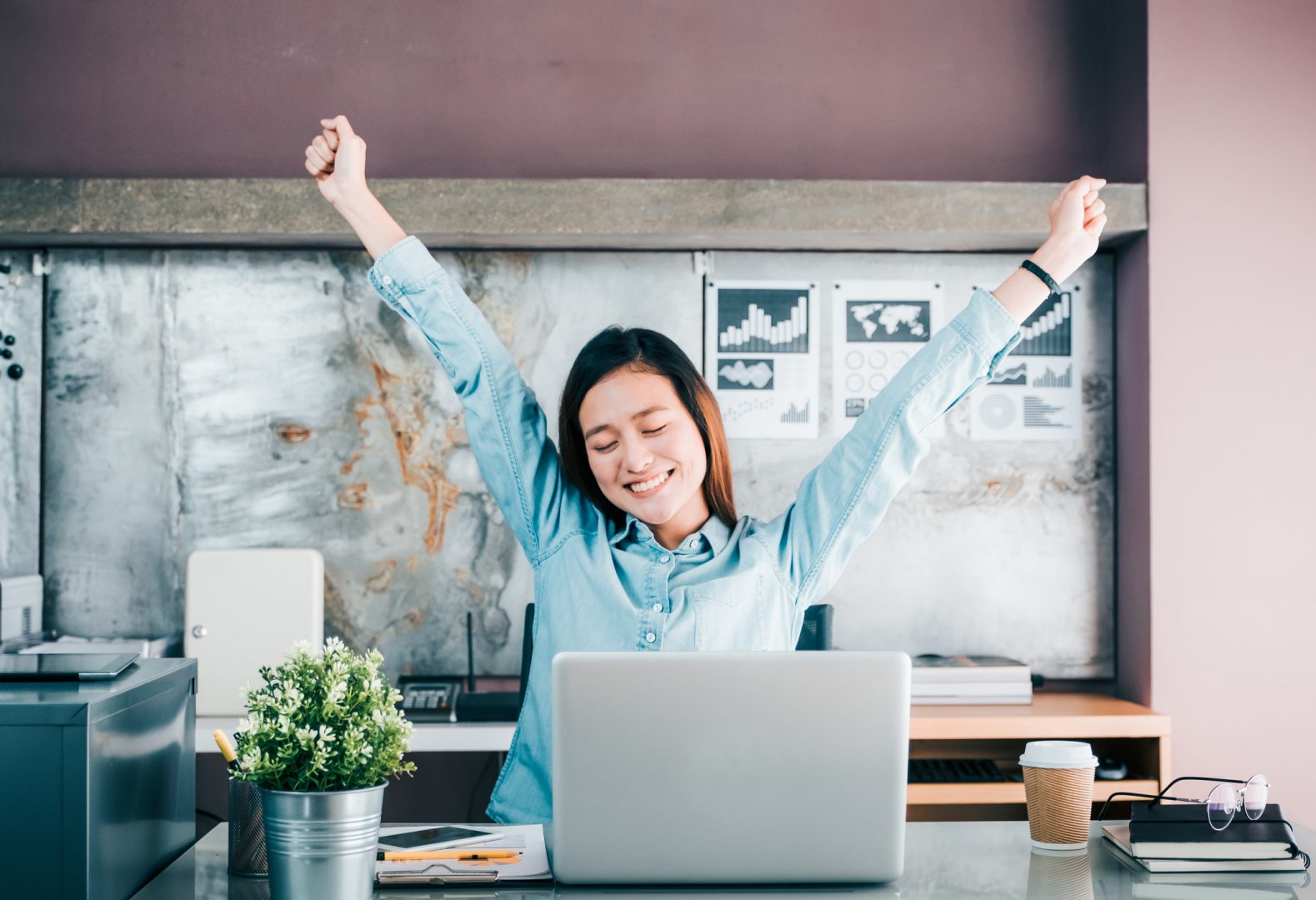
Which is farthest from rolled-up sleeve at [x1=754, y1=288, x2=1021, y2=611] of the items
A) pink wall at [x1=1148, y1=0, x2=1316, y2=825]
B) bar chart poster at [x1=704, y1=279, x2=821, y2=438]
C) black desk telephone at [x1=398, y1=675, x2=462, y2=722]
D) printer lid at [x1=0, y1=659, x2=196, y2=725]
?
pink wall at [x1=1148, y1=0, x2=1316, y2=825]

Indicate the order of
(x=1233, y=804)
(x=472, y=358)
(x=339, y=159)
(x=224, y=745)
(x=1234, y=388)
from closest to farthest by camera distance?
(x=224, y=745) → (x=1233, y=804) → (x=339, y=159) → (x=472, y=358) → (x=1234, y=388)

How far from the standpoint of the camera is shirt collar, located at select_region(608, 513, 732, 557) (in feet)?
6.00

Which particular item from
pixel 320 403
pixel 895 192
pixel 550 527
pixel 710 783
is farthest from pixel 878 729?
pixel 320 403

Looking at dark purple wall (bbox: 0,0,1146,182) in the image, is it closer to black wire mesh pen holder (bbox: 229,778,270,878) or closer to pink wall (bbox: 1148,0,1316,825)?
pink wall (bbox: 1148,0,1316,825)

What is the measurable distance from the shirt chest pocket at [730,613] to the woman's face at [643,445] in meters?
0.14

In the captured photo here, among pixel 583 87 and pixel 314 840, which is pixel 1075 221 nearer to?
pixel 314 840

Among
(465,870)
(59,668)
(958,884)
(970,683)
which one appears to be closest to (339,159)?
(59,668)

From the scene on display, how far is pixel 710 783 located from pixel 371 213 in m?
1.00

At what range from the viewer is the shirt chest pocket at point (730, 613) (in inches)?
68.3

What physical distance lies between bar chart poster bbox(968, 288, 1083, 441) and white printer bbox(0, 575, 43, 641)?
2.71m

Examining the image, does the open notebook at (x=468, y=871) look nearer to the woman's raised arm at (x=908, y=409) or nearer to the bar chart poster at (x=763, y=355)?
the woman's raised arm at (x=908, y=409)

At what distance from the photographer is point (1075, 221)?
1.68m

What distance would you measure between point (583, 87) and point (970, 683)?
6.68 feet

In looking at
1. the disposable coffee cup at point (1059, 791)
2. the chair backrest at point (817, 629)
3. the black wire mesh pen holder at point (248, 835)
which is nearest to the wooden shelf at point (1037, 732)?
the chair backrest at point (817, 629)
